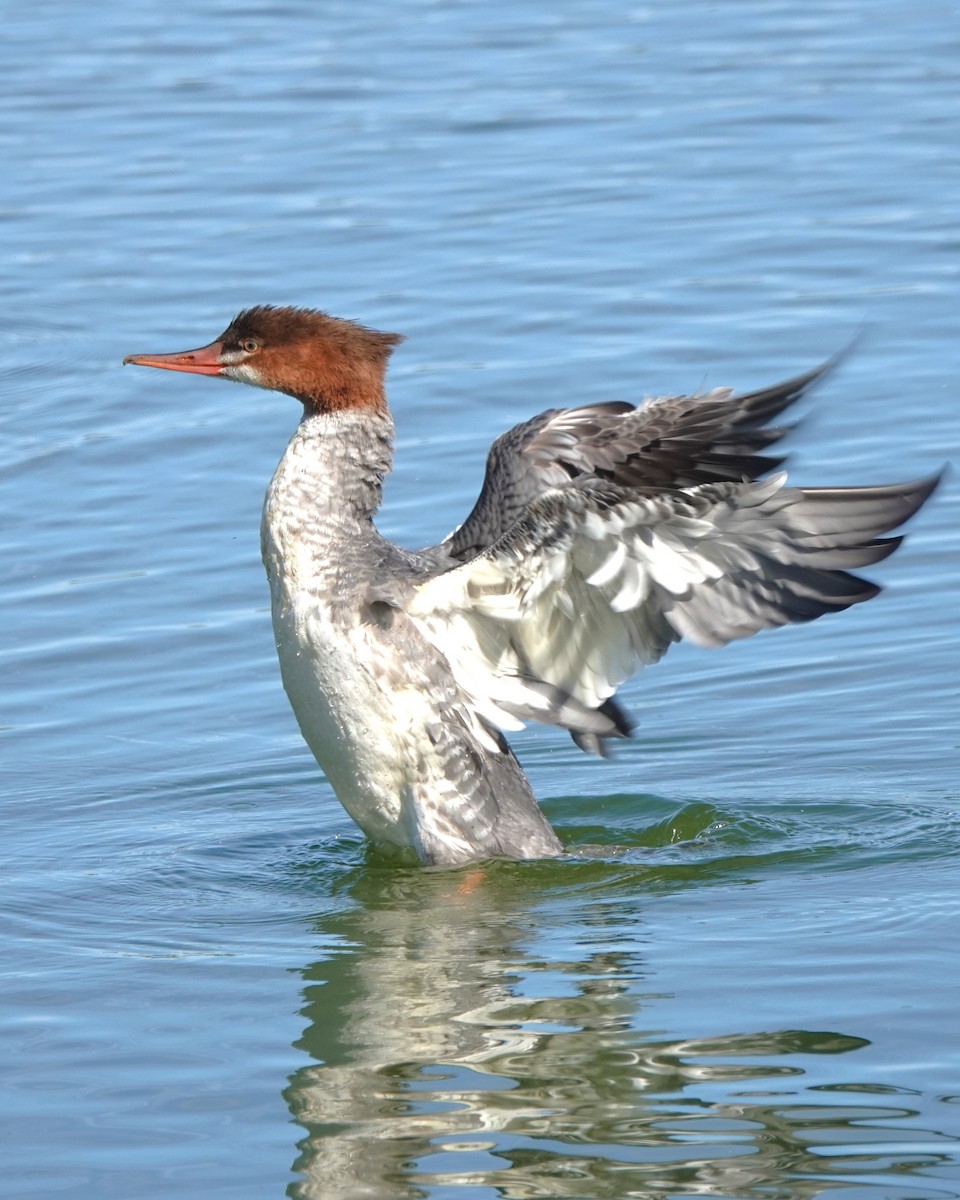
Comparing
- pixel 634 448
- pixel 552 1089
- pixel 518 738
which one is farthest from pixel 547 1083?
pixel 518 738

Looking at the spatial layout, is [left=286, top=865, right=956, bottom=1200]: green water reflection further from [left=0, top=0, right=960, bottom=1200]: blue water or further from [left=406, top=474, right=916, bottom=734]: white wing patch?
[left=406, top=474, right=916, bottom=734]: white wing patch

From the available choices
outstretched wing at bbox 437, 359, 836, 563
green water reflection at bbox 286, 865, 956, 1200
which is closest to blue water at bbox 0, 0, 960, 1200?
green water reflection at bbox 286, 865, 956, 1200

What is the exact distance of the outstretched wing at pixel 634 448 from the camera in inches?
269

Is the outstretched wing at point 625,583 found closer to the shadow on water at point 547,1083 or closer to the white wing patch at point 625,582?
the white wing patch at point 625,582

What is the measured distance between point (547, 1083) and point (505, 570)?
191cm

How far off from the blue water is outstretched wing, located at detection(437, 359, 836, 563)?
38.2 inches

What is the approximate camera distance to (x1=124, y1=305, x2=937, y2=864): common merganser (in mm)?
6953

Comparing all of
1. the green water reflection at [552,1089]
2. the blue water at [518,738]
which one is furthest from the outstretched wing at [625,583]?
the green water reflection at [552,1089]

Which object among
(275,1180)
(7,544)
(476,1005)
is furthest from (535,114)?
(275,1180)

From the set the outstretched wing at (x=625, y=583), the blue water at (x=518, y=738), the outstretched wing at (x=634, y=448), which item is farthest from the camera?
the outstretched wing at (x=625, y=583)

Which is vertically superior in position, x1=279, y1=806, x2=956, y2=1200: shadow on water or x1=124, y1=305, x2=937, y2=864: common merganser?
x1=124, y1=305, x2=937, y2=864: common merganser

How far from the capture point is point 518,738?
9.59 meters

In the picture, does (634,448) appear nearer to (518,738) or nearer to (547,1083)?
(547,1083)

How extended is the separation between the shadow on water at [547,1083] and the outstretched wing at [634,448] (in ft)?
4.59
